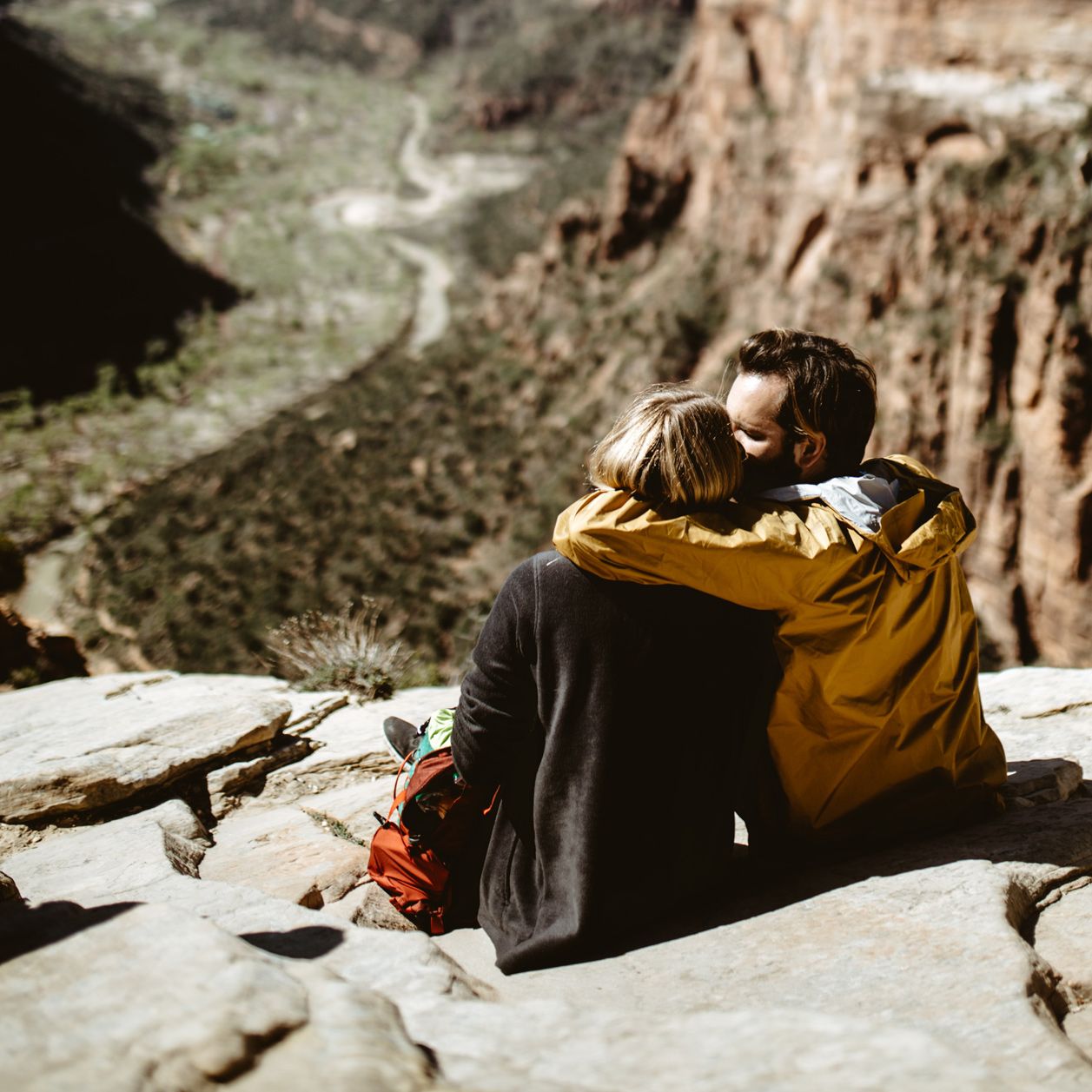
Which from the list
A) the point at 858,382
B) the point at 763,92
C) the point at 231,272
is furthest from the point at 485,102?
the point at 858,382

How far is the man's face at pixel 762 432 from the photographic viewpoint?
2600 millimetres

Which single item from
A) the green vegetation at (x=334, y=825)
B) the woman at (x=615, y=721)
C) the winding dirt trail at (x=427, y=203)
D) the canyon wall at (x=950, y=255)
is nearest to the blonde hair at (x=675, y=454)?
the woman at (x=615, y=721)

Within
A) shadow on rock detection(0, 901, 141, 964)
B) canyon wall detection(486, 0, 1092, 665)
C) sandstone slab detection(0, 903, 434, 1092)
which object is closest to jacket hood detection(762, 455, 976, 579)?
sandstone slab detection(0, 903, 434, 1092)

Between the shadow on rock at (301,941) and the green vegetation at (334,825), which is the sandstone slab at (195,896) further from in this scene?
the green vegetation at (334,825)

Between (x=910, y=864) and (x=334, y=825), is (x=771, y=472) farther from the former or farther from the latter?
(x=334, y=825)

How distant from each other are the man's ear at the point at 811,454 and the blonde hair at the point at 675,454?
0.34 m

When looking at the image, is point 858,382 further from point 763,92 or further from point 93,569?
point 763,92

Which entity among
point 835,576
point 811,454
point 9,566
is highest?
point 811,454

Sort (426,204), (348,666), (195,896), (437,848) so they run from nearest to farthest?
(195,896) < (437,848) < (348,666) < (426,204)

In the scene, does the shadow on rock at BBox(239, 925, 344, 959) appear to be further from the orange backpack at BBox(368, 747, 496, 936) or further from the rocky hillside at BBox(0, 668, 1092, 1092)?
the orange backpack at BBox(368, 747, 496, 936)

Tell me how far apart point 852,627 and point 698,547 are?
57cm

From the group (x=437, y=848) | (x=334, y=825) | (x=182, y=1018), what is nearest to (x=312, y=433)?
(x=334, y=825)

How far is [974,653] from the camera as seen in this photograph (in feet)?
9.53

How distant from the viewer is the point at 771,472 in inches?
105
